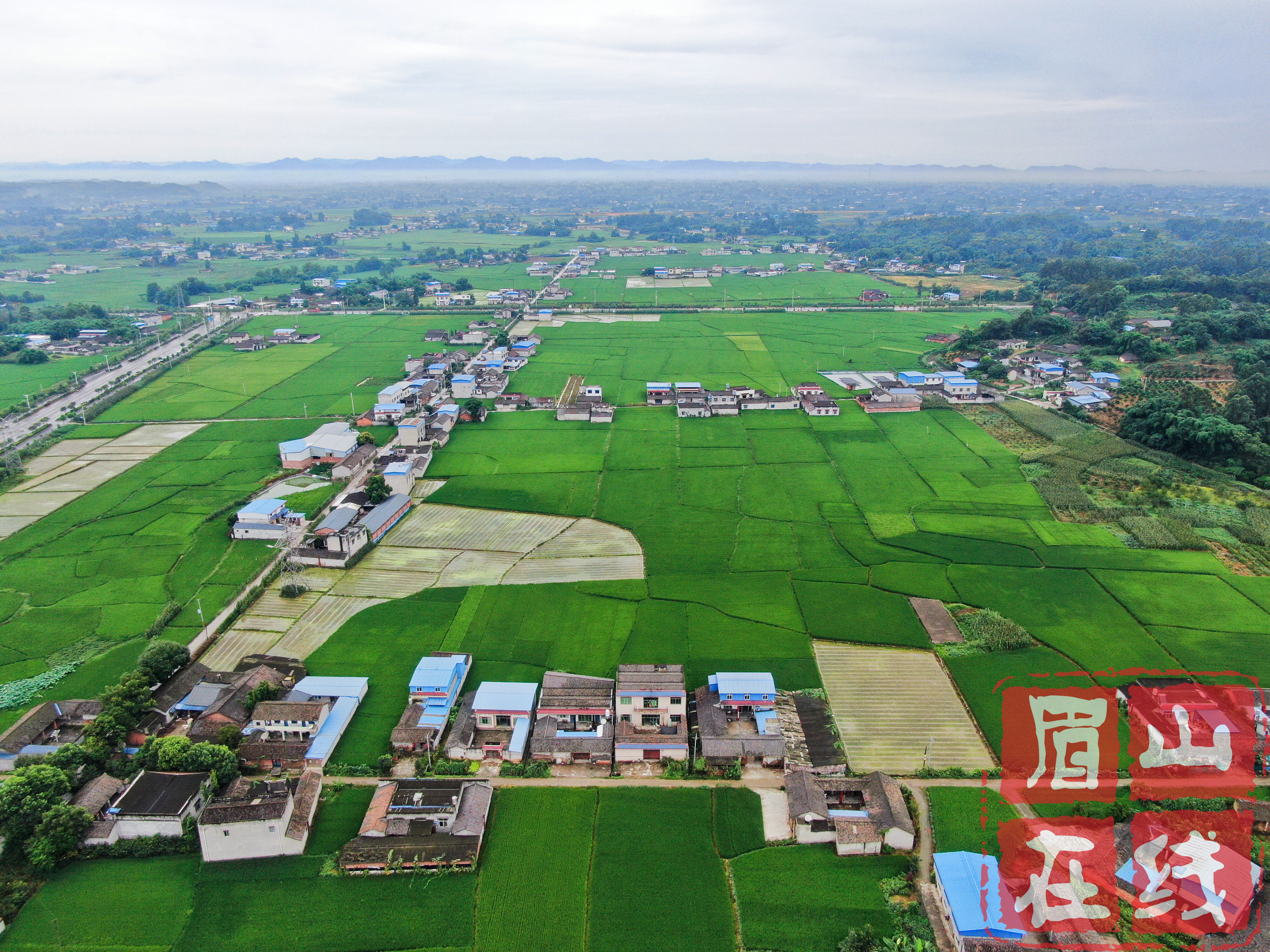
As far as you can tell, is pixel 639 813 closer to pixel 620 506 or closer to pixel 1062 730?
pixel 1062 730

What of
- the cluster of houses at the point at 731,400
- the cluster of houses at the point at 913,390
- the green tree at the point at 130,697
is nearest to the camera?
the green tree at the point at 130,697

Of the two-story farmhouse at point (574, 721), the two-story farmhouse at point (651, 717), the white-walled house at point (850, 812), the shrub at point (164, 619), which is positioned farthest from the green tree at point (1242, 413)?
the shrub at point (164, 619)

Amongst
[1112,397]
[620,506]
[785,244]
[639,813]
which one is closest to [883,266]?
[785,244]

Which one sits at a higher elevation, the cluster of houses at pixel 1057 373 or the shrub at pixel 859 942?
the cluster of houses at pixel 1057 373

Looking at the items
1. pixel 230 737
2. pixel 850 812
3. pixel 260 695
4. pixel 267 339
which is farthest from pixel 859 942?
pixel 267 339

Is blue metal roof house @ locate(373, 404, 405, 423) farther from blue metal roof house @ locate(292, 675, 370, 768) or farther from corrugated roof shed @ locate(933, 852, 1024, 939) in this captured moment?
corrugated roof shed @ locate(933, 852, 1024, 939)

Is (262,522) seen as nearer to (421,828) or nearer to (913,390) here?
(421,828)

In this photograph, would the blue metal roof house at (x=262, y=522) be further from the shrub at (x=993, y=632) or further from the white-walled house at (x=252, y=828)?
the shrub at (x=993, y=632)
